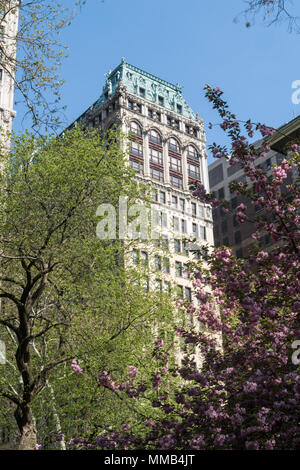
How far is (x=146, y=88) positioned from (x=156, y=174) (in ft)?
53.9

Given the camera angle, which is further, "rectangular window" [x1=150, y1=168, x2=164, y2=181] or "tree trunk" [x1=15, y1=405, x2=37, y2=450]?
"rectangular window" [x1=150, y1=168, x2=164, y2=181]

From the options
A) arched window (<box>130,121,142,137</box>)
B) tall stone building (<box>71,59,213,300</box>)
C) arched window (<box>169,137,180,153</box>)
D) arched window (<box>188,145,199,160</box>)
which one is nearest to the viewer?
tall stone building (<box>71,59,213,300</box>)

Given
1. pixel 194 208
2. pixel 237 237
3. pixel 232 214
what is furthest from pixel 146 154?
pixel 232 214

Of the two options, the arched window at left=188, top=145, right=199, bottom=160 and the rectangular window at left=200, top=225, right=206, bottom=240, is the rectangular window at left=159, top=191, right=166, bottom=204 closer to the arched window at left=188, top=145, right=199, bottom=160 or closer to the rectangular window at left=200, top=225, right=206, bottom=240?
the rectangular window at left=200, top=225, right=206, bottom=240

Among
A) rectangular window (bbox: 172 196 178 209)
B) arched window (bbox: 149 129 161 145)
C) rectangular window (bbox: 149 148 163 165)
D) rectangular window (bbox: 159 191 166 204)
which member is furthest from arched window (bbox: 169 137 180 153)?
rectangular window (bbox: 159 191 166 204)

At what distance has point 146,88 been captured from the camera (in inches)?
3351

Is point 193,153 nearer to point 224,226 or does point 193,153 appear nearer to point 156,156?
point 156,156

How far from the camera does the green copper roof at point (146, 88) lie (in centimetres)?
8319

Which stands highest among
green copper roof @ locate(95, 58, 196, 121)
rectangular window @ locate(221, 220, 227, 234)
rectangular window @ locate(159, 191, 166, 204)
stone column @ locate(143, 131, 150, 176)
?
green copper roof @ locate(95, 58, 196, 121)

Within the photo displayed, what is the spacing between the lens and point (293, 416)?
34.0 feet

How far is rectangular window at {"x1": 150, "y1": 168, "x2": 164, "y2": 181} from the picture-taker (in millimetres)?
77688

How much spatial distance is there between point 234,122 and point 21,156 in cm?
1388

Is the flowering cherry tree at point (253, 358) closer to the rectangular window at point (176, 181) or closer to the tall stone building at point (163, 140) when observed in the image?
the tall stone building at point (163, 140)

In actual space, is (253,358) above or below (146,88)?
below
